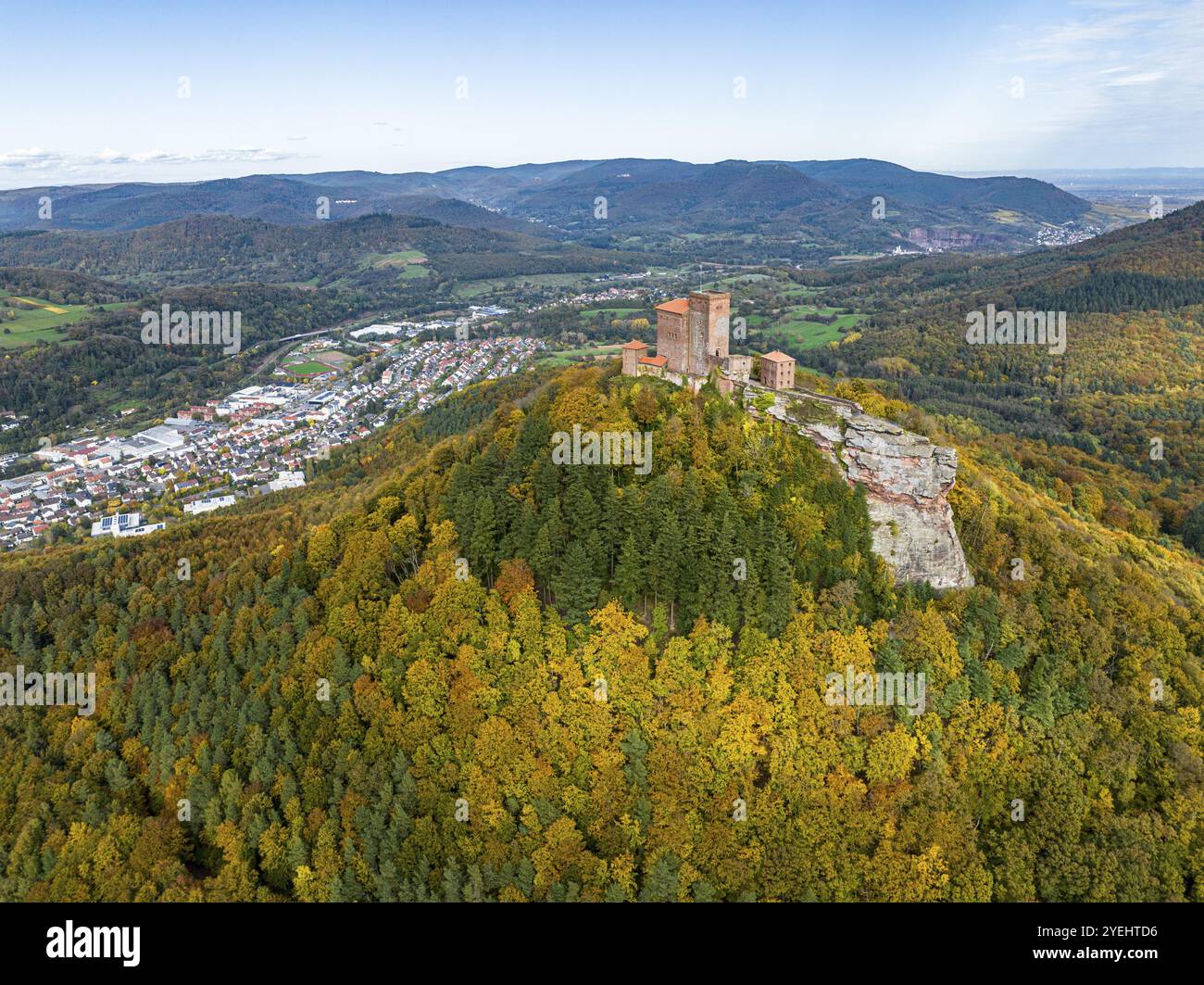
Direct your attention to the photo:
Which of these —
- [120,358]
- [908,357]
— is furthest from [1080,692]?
[120,358]

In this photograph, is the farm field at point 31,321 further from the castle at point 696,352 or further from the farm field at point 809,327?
the castle at point 696,352

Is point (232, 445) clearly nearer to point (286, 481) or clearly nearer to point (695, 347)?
point (286, 481)

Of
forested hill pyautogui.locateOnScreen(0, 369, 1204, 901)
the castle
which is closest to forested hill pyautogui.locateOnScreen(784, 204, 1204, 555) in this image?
forested hill pyautogui.locateOnScreen(0, 369, 1204, 901)

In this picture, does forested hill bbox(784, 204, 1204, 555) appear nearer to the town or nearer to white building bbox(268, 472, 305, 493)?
the town

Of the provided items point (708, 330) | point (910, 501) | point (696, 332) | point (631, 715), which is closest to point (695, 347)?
point (696, 332)

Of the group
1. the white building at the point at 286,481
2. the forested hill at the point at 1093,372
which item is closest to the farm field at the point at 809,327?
the forested hill at the point at 1093,372

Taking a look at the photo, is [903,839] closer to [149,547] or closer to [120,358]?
[149,547]
